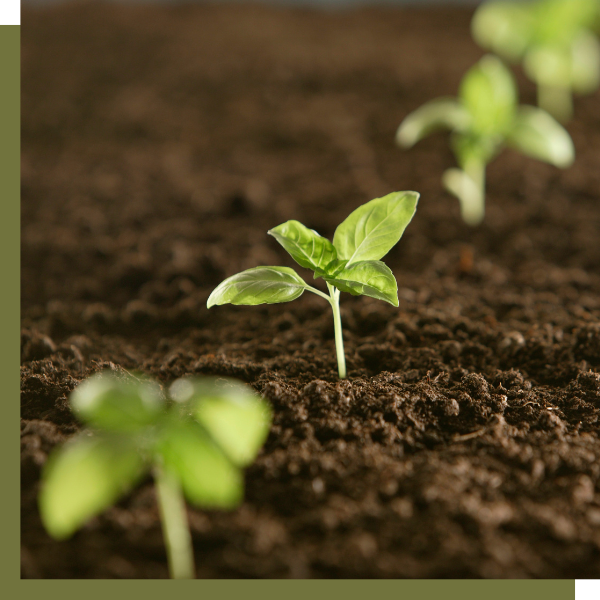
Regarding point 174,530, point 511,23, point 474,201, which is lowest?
point 174,530

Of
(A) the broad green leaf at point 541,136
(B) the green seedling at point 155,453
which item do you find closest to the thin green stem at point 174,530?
(B) the green seedling at point 155,453

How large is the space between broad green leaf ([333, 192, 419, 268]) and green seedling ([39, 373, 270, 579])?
0.35m

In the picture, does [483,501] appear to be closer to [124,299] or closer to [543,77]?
[124,299]

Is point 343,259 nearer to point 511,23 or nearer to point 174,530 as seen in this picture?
point 174,530

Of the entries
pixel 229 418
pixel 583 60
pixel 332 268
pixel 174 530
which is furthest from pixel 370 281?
pixel 583 60

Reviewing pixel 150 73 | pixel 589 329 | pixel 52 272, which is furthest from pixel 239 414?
pixel 150 73

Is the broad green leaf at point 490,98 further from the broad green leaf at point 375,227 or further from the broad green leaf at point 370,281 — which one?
the broad green leaf at point 370,281

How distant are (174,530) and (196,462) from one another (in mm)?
130

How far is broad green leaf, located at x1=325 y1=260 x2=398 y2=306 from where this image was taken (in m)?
0.82

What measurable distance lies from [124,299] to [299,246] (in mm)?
699

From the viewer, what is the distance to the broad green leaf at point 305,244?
2.87 ft

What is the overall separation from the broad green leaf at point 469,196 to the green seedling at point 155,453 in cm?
113

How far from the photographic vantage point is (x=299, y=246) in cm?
89

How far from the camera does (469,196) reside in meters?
1.64
